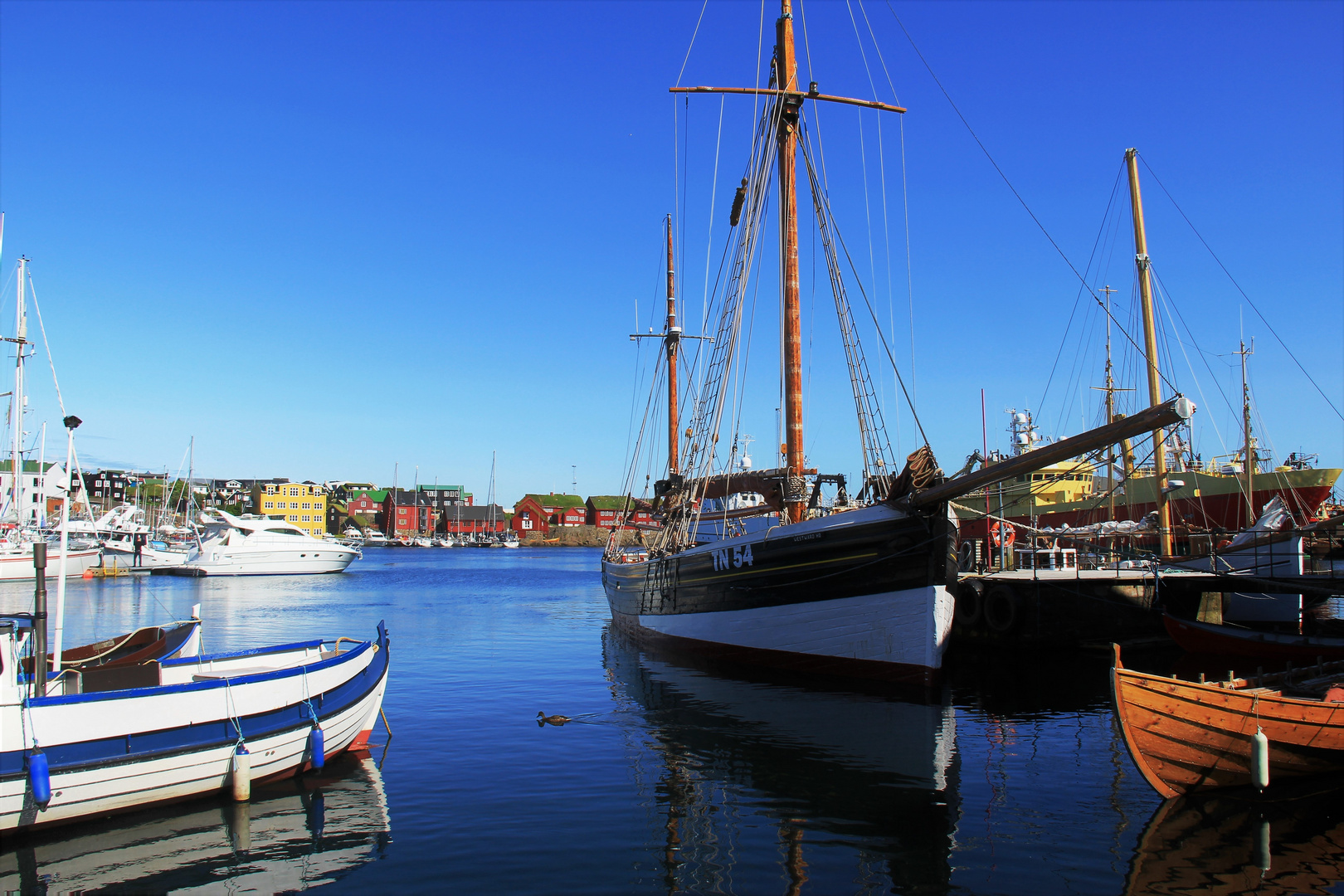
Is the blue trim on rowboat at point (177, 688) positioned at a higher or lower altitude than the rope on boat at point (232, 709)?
higher

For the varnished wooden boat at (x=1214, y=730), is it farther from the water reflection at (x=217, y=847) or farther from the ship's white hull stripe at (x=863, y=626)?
the water reflection at (x=217, y=847)

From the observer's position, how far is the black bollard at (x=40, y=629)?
36.5 ft

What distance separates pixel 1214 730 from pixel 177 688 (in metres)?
14.4

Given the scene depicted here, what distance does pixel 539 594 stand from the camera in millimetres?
59062

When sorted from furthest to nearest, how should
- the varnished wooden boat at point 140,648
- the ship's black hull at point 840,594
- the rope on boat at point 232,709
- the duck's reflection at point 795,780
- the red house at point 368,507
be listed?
the red house at point 368,507 → the ship's black hull at point 840,594 → the varnished wooden boat at point 140,648 → the rope on boat at point 232,709 → the duck's reflection at point 795,780

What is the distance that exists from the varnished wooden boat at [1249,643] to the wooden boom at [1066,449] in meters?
10.00

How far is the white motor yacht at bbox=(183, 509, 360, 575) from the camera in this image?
75.5 meters

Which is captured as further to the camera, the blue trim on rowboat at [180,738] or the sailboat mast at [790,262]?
the sailboat mast at [790,262]

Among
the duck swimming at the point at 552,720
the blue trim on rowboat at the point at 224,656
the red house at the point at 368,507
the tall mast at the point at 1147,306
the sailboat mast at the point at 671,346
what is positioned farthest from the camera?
the red house at the point at 368,507

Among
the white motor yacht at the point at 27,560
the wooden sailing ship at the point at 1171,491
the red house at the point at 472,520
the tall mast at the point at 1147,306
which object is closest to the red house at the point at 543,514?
the red house at the point at 472,520

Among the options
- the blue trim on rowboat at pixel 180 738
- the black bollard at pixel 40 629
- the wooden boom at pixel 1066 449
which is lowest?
the blue trim on rowboat at pixel 180 738

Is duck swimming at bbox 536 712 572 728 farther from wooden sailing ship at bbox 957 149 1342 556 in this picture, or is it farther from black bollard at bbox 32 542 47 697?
wooden sailing ship at bbox 957 149 1342 556

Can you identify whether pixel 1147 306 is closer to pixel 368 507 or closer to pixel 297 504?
pixel 297 504

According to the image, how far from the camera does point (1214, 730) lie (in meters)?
11.4
